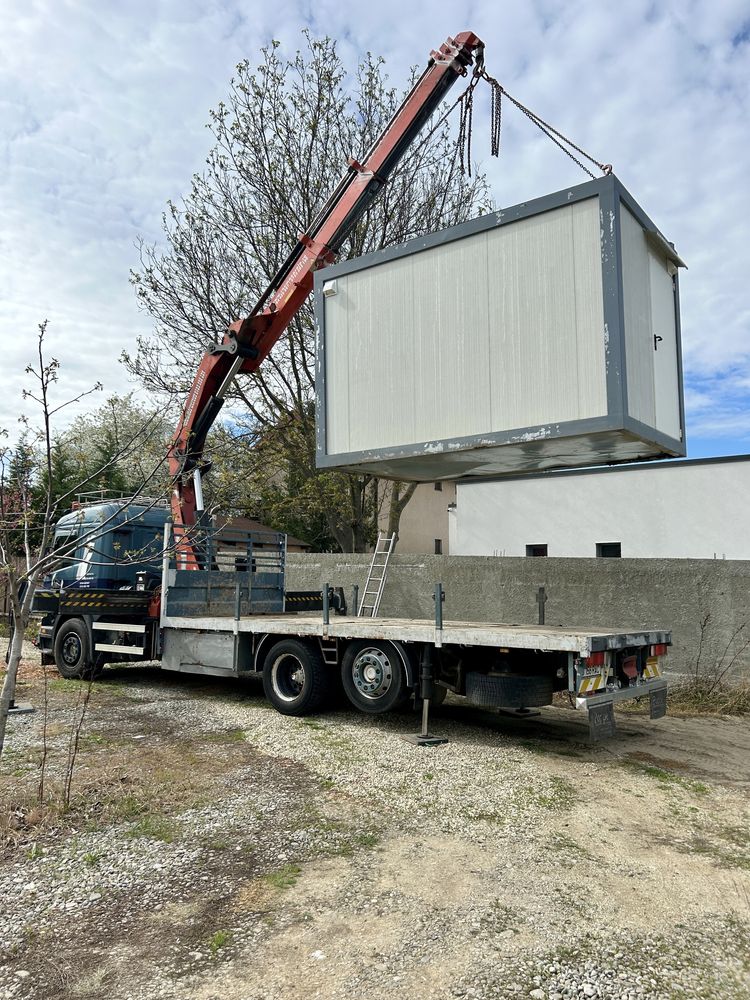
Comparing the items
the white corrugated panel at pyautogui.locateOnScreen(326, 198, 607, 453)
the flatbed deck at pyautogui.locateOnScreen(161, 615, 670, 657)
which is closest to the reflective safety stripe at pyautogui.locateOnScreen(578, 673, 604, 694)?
the flatbed deck at pyautogui.locateOnScreen(161, 615, 670, 657)

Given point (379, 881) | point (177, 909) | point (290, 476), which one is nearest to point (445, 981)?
point (379, 881)

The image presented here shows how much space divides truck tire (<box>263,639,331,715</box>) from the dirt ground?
2.26 ft

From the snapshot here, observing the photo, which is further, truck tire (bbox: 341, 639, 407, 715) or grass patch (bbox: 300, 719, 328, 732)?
grass patch (bbox: 300, 719, 328, 732)

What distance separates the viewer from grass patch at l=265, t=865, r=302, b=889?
4042mm

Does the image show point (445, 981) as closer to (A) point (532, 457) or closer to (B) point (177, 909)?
(B) point (177, 909)

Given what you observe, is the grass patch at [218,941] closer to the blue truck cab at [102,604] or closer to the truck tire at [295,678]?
the truck tire at [295,678]

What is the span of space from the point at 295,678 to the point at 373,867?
441 centimetres

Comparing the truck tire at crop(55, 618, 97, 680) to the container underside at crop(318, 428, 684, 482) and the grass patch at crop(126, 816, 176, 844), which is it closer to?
the container underside at crop(318, 428, 684, 482)

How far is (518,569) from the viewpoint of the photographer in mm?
11523

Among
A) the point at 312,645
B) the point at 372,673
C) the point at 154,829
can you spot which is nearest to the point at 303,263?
the point at 312,645

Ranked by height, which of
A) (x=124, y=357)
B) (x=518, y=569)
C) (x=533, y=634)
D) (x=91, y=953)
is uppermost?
(x=124, y=357)

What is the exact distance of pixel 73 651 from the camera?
11.4m

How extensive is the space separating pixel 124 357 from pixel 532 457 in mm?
12686

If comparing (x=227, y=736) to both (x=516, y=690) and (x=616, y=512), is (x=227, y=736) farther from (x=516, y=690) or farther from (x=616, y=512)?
(x=616, y=512)
